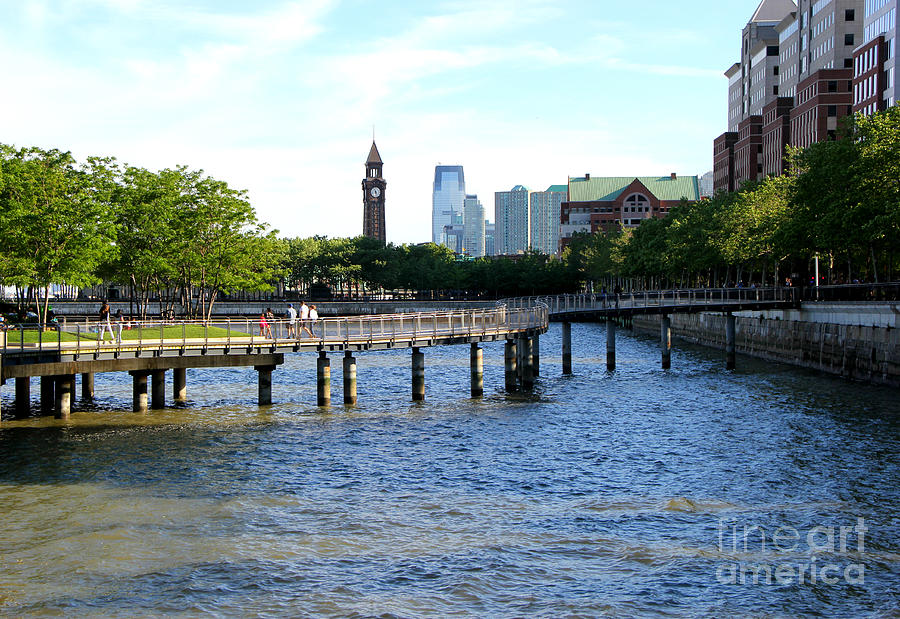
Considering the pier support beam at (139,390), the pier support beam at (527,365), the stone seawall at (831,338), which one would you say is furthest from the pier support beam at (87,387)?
the stone seawall at (831,338)

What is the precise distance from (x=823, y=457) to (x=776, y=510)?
26.4 feet

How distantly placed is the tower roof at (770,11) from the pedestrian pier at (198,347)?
14589cm

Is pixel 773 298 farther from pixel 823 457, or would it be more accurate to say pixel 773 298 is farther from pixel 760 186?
pixel 823 457

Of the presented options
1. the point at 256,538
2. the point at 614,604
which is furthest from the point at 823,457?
the point at 256,538

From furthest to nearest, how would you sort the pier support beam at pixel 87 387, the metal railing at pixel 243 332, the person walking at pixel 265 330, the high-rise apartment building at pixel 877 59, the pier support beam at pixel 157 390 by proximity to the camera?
the high-rise apartment building at pixel 877 59 → the pier support beam at pixel 87 387 → the pier support beam at pixel 157 390 → the person walking at pixel 265 330 → the metal railing at pixel 243 332

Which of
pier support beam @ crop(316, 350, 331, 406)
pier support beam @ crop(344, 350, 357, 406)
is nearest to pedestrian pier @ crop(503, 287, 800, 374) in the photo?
pier support beam @ crop(344, 350, 357, 406)

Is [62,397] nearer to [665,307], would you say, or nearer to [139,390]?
[139,390]

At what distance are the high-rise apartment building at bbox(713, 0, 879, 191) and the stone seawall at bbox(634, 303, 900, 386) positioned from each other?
42181 millimetres

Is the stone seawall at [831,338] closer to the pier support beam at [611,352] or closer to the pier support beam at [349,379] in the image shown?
the pier support beam at [611,352]

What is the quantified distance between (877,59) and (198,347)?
303 ft

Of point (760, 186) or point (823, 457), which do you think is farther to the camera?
point (760, 186)

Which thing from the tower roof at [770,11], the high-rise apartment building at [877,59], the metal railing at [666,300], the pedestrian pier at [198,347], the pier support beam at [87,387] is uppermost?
the tower roof at [770,11]

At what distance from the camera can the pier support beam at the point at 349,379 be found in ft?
146

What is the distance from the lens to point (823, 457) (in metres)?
33.4
